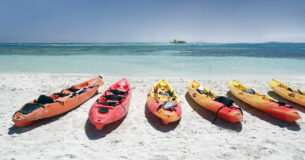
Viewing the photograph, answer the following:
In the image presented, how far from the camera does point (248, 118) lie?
168 inches

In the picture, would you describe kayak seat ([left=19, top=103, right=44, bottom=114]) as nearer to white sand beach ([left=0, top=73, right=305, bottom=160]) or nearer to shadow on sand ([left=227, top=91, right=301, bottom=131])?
white sand beach ([left=0, top=73, right=305, bottom=160])

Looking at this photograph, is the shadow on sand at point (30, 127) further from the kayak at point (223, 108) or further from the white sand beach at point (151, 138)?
the kayak at point (223, 108)

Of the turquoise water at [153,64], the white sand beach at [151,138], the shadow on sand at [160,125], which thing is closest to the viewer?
the white sand beach at [151,138]

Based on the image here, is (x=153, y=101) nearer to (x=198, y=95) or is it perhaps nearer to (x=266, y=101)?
(x=198, y=95)

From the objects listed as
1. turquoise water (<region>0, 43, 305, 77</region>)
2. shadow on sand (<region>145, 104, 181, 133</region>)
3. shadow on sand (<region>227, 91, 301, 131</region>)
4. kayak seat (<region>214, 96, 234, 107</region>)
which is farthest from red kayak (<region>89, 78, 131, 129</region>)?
turquoise water (<region>0, 43, 305, 77</region>)

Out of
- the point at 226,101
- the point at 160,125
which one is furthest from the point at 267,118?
the point at 160,125

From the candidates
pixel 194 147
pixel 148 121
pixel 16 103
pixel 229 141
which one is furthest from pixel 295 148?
pixel 16 103

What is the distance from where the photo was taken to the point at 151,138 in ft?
11.0

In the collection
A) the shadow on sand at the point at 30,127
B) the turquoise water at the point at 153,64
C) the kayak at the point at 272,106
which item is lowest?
the shadow on sand at the point at 30,127

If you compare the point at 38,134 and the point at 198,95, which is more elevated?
the point at 198,95

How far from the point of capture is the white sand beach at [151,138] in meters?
2.83

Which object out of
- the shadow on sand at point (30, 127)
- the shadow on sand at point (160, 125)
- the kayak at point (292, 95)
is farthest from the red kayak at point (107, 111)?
the kayak at point (292, 95)

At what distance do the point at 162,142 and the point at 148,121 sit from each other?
0.94 m

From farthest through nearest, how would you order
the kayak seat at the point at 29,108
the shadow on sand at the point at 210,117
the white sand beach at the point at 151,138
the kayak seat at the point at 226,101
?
the kayak seat at the point at 226,101 < the shadow on sand at the point at 210,117 < the kayak seat at the point at 29,108 < the white sand beach at the point at 151,138
